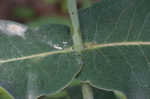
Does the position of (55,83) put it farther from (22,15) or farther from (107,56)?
(22,15)

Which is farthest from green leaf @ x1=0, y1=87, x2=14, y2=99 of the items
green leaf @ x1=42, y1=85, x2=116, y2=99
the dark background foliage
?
the dark background foliage

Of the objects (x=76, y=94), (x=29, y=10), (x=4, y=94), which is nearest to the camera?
(x=4, y=94)

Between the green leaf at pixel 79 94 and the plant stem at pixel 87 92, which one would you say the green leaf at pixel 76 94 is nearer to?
the green leaf at pixel 79 94

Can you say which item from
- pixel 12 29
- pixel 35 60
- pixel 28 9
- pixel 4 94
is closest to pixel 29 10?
pixel 28 9

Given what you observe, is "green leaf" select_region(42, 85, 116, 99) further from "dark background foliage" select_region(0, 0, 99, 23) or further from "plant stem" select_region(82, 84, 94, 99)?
"dark background foliage" select_region(0, 0, 99, 23)

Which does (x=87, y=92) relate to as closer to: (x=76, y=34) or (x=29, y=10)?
(x=76, y=34)

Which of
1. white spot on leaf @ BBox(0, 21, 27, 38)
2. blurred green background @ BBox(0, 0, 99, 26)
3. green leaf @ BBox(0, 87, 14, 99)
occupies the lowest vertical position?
green leaf @ BBox(0, 87, 14, 99)
